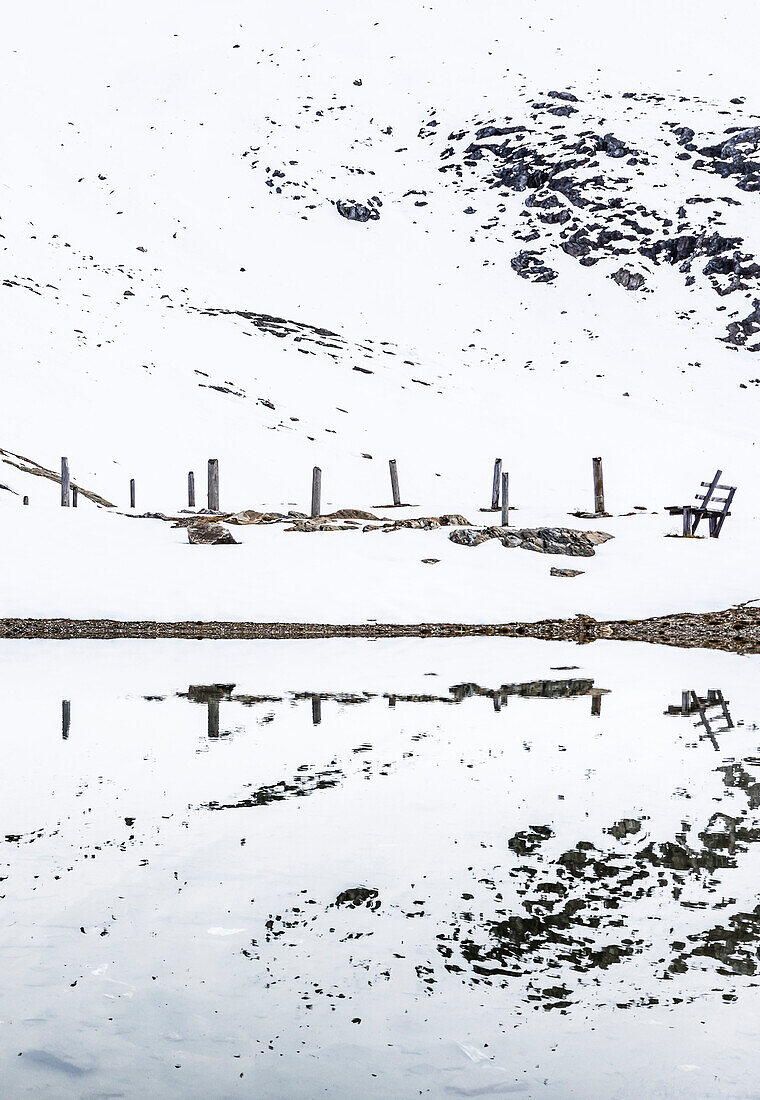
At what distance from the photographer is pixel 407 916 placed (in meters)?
4.43

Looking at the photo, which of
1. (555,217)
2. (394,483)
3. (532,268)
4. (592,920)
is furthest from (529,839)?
(555,217)

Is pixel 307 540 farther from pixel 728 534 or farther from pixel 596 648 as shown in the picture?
pixel 728 534

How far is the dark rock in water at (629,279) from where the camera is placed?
62.5 m

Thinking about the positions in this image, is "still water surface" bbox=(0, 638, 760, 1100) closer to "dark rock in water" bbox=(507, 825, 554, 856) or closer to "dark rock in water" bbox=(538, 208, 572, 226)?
"dark rock in water" bbox=(507, 825, 554, 856)

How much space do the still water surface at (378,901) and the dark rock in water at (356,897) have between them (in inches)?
0.6

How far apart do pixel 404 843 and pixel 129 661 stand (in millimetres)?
7358

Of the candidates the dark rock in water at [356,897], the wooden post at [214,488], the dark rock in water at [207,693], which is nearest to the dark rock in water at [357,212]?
the wooden post at [214,488]

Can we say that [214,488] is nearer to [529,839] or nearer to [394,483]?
[394,483]

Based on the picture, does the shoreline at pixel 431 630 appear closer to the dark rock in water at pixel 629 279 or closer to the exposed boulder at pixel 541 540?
the exposed boulder at pixel 541 540

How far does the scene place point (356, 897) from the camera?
4.67 meters

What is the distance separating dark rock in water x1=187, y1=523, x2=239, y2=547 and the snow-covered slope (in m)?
0.51

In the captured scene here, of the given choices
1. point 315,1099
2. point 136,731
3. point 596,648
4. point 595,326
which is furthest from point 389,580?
point 595,326

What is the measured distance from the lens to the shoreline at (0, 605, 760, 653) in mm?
14125

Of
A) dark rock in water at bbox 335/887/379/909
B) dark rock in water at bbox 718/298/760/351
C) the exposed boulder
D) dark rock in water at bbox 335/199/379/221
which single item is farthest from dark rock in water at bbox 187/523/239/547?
dark rock in water at bbox 335/199/379/221
